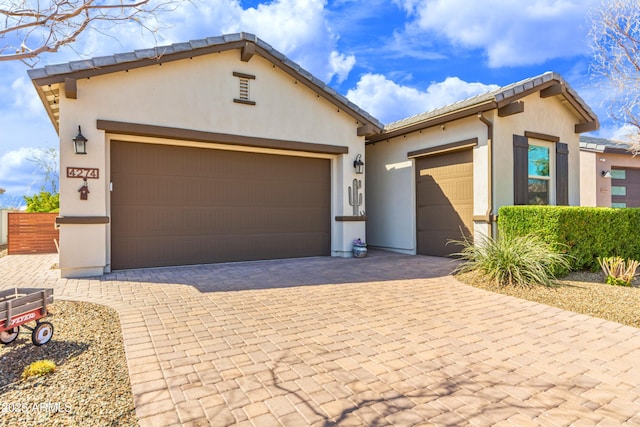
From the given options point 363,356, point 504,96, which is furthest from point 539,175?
point 363,356

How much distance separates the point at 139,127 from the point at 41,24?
4.22 meters

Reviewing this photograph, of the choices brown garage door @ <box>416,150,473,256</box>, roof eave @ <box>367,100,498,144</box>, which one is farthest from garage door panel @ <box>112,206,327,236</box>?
roof eave @ <box>367,100,498,144</box>

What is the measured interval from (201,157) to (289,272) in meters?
3.24

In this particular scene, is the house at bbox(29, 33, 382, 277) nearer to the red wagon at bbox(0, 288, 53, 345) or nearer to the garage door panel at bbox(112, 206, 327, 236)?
the garage door panel at bbox(112, 206, 327, 236)

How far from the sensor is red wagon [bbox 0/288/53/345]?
10.5ft

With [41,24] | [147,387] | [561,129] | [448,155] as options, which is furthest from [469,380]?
[561,129]

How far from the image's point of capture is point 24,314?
132 inches

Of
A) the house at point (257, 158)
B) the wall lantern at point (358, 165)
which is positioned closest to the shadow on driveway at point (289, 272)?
the house at point (257, 158)

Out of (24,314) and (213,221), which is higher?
(213,221)

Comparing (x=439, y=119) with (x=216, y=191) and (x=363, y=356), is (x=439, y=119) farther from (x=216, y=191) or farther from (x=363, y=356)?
(x=363, y=356)

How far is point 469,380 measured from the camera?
2.91 meters

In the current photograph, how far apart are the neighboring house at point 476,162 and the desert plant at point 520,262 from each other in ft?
5.22

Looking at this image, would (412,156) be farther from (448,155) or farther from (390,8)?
(390,8)

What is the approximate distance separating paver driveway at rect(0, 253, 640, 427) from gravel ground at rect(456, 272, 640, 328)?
331mm
